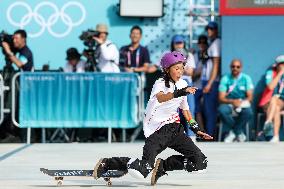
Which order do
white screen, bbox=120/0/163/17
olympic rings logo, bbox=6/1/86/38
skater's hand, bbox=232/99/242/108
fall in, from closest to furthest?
skater's hand, bbox=232/99/242/108 < white screen, bbox=120/0/163/17 < olympic rings logo, bbox=6/1/86/38

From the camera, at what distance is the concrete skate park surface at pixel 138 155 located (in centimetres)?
1091

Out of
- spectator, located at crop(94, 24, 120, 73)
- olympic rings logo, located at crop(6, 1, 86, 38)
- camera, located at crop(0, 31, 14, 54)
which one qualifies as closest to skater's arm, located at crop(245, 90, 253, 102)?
spectator, located at crop(94, 24, 120, 73)

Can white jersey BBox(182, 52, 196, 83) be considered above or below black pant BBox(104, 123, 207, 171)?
above

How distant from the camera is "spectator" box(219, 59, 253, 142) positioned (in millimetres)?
19297

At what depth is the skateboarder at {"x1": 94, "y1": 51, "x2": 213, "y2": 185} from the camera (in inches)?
415

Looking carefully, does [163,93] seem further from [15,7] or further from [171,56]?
[15,7]

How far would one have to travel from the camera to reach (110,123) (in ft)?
62.6

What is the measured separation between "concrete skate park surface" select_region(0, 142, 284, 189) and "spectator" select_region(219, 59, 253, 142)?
98cm

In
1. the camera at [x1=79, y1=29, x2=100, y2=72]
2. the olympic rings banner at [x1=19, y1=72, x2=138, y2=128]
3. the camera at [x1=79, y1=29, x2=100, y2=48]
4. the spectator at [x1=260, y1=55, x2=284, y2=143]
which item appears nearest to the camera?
the olympic rings banner at [x1=19, y1=72, x2=138, y2=128]

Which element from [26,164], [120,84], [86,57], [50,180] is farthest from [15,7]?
[50,180]

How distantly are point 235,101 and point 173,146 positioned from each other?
342 inches

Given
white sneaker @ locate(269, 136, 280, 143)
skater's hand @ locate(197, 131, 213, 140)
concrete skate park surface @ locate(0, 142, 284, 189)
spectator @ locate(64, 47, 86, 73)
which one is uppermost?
spectator @ locate(64, 47, 86, 73)

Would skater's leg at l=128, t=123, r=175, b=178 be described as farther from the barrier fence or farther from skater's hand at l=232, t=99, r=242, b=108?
skater's hand at l=232, t=99, r=242, b=108

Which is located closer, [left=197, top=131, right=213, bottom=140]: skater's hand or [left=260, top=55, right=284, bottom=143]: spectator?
[left=197, top=131, right=213, bottom=140]: skater's hand
